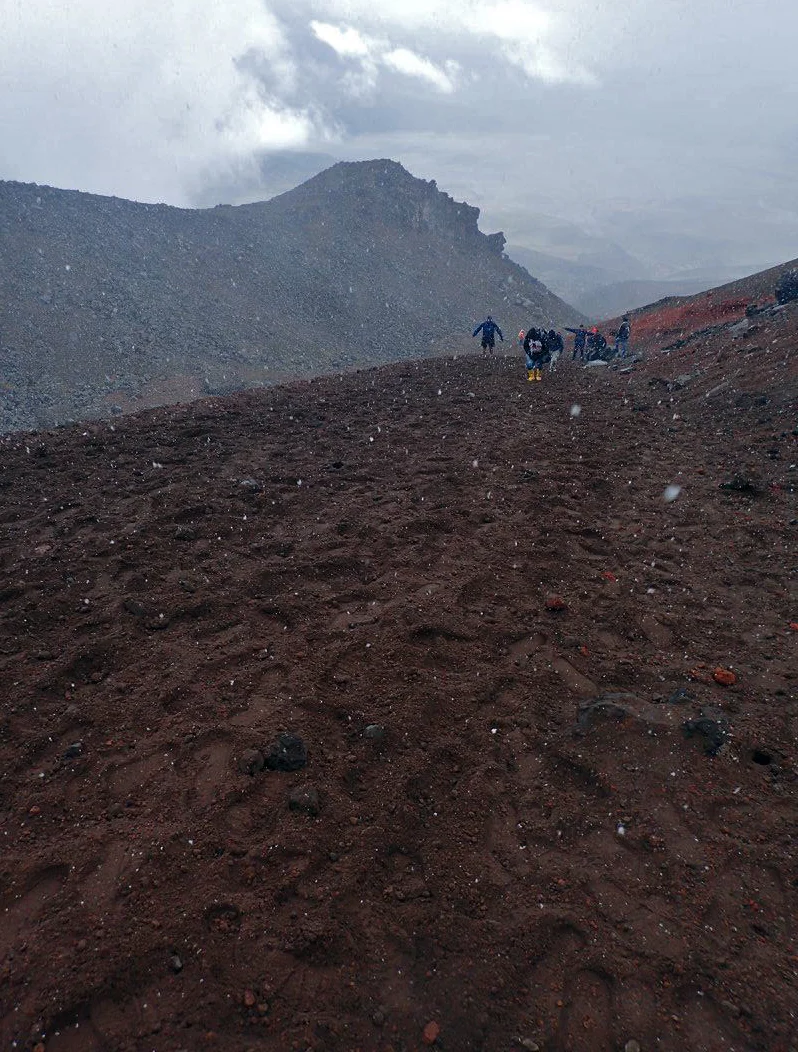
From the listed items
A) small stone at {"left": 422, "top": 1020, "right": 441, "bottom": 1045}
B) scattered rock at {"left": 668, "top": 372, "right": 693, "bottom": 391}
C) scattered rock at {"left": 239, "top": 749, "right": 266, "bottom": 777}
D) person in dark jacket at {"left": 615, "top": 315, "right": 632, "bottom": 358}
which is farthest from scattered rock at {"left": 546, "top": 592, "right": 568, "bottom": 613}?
person in dark jacket at {"left": 615, "top": 315, "right": 632, "bottom": 358}

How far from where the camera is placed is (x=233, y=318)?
50812 millimetres

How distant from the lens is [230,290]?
54.7 meters

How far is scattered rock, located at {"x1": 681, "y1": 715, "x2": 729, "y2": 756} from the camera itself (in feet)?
14.7

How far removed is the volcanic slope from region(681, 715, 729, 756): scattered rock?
32.8 metres

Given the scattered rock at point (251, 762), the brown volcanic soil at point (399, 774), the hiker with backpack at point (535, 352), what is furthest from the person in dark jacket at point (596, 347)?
the scattered rock at point (251, 762)

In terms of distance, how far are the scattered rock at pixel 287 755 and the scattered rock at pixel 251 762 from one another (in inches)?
1.9

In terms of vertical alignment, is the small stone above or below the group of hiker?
below

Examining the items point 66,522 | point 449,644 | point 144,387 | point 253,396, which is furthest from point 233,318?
point 449,644

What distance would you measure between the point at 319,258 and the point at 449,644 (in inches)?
2713

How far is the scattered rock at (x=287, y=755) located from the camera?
443 centimetres

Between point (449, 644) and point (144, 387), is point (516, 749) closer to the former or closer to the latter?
point (449, 644)

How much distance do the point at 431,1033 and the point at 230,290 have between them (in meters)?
60.0

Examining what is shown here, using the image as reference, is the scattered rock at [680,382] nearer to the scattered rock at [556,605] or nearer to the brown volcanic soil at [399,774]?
the brown volcanic soil at [399,774]

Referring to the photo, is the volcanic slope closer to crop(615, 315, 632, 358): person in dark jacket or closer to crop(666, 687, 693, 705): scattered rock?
crop(615, 315, 632, 358): person in dark jacket
